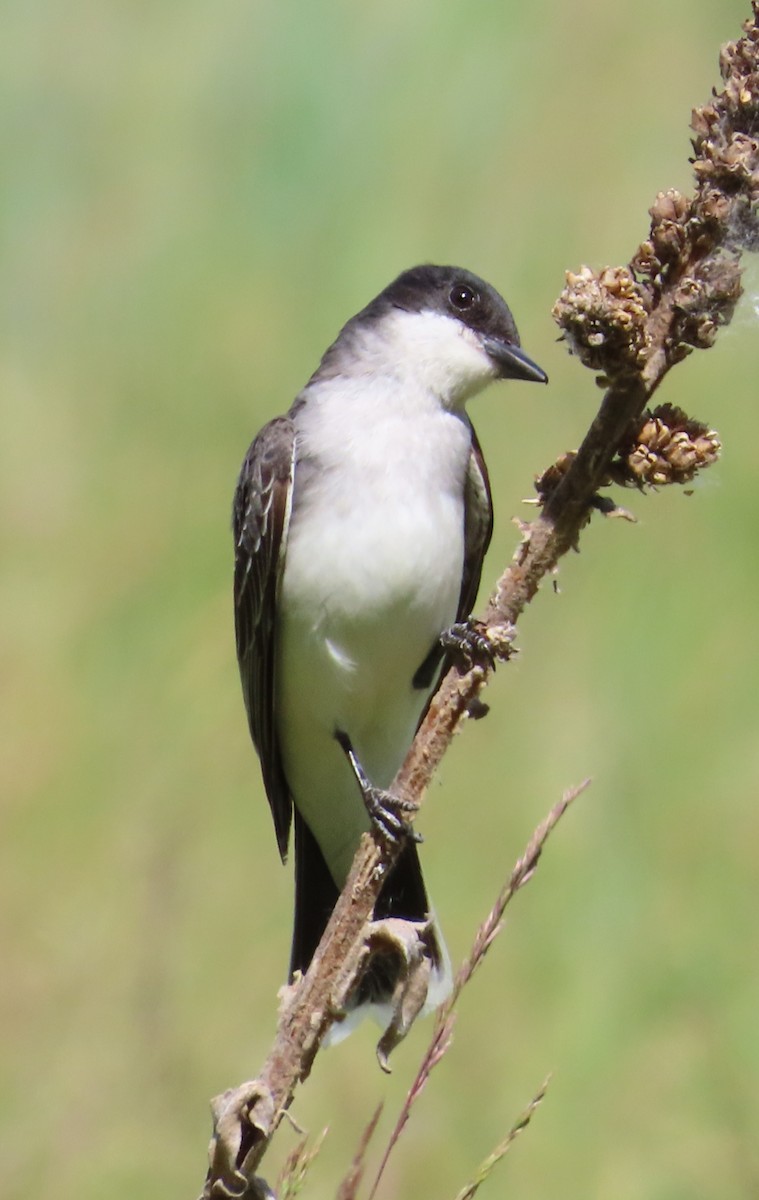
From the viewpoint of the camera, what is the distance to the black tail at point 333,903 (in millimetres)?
2498

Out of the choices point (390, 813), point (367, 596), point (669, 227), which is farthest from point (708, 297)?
point (367, 596)

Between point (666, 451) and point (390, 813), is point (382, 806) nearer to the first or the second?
point (390, 813)

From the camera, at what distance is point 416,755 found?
1555 mm

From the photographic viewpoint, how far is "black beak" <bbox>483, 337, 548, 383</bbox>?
263cm

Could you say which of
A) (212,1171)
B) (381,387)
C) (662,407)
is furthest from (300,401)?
(212,1171)

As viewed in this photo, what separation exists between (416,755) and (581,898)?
1.75 m

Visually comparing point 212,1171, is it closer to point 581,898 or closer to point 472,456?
point 472,456

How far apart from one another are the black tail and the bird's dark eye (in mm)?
1033

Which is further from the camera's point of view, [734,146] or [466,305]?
[466,305]

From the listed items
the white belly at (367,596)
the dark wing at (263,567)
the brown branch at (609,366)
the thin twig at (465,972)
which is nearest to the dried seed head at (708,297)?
the brown branch at (609,366)

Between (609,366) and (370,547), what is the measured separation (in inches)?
50.3

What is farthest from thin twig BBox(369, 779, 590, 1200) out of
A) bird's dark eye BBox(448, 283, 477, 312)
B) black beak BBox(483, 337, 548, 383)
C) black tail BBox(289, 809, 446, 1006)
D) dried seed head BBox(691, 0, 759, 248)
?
bird's dark eye BBox(448, 283, 477, 312)

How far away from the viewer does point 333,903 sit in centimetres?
275

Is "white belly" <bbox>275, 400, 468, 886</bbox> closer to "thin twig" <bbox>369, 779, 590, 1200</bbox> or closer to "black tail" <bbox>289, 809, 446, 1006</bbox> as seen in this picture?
"black tail" <bbox>289, 809, 446, 1006</bbox>
